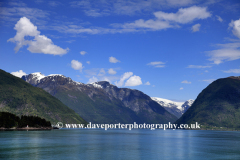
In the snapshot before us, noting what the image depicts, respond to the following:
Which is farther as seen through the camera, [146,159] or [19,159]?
[146,159]

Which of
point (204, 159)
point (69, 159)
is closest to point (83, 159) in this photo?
point (69, 159)

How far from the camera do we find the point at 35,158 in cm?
8806

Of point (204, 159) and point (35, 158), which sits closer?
point (35, 158)

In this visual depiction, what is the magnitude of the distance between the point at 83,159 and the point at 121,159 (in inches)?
497

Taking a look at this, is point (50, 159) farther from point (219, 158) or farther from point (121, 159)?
point (219, 158)

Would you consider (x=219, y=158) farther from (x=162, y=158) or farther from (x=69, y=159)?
(x=69, y=159)

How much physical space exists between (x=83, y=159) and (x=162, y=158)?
27897mm

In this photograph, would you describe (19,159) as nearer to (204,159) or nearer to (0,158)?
(0,158)

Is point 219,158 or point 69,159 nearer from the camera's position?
point 69,159

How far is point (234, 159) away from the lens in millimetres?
94250

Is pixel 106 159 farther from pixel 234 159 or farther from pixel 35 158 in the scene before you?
pixel 234 159

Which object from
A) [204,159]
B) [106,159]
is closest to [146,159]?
[106,159]

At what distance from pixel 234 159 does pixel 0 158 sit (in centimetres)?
7874

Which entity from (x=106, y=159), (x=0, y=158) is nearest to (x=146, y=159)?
(x=106, y=159)
